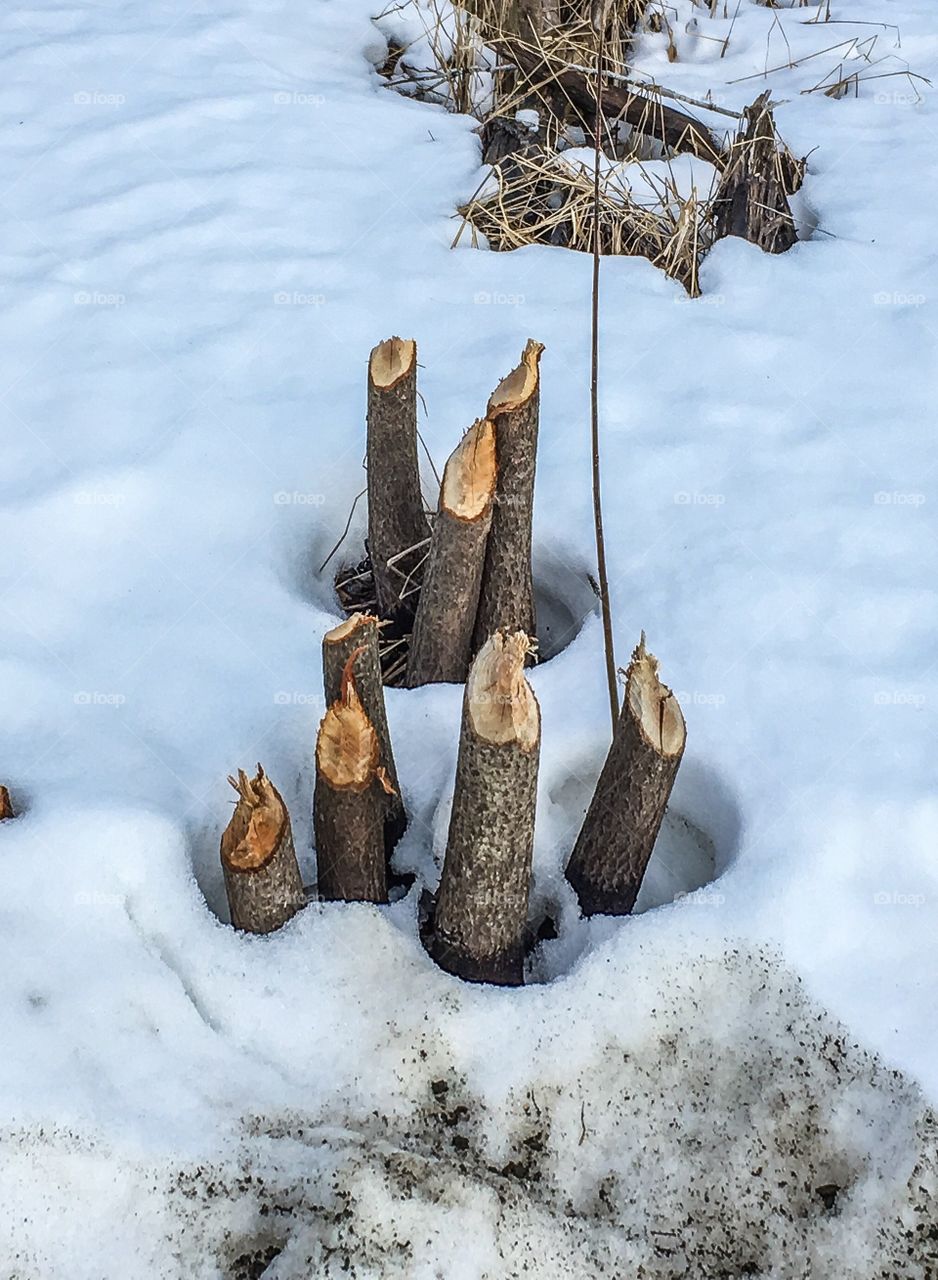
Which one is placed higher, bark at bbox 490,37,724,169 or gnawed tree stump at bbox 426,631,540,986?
bark at bbox 490,37,724,169

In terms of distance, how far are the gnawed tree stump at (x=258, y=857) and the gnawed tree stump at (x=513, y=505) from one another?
452 millimetres

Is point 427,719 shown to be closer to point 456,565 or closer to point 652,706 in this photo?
point 456,565

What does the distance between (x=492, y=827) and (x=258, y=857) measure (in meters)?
0.36

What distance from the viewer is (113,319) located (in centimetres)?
304

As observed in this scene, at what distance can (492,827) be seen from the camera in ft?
5.52

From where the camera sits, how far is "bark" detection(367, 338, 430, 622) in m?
2.11

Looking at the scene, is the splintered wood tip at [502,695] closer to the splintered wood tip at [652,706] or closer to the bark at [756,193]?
the splintered wood tip at [652,706]

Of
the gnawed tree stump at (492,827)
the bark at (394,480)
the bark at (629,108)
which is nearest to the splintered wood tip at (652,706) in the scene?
the gnawed tree stump at (492,827)

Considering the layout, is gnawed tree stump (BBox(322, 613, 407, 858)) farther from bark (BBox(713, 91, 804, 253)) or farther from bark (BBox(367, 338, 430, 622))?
bark (BBox(713, 91, 804, 253))

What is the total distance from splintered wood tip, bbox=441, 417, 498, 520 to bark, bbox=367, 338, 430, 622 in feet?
0.89

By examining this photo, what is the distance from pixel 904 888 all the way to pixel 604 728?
0.60 m

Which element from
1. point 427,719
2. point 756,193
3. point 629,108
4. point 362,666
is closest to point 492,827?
point 362,666

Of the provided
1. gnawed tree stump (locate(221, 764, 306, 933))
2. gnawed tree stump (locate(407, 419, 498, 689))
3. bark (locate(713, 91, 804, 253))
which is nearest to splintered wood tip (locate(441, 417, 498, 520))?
gnawed tree stump (locate(407, 419, 498, 689))

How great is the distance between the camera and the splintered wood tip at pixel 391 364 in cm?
210
